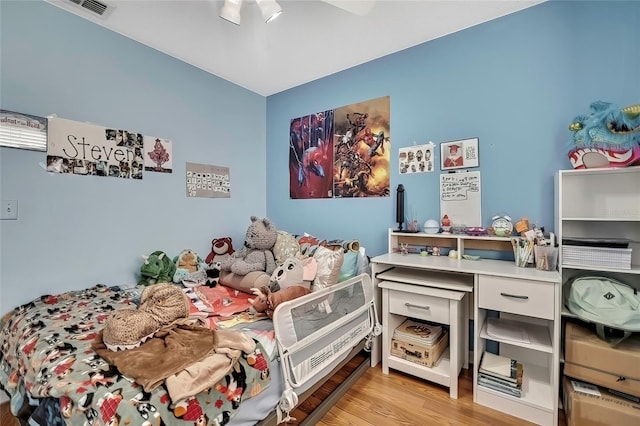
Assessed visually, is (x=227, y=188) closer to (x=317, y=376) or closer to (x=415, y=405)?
(x=317, y=376)

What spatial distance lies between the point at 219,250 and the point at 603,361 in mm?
2767

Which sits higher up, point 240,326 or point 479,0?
point 479,0

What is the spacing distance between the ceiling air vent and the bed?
1.92 metres

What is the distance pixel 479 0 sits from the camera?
1866 millimetres

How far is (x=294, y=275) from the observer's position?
5.94 feet

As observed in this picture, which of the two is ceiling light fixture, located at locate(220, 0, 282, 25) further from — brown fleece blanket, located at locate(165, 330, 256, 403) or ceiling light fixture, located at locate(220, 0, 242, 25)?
brown fleece blanket, located at locate(165, 330, 256, 403)

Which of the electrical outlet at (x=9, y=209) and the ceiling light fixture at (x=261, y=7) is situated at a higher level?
the ceiling light fixture at (x=261, y=7)

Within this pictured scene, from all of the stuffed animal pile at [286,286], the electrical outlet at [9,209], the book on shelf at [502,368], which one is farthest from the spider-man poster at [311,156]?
the electrical outlet at [9,209]

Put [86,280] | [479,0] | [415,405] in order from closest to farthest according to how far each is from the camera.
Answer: [415,405], [479,0], [86,280]

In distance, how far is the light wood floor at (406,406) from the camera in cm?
159

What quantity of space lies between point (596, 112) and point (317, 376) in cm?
215

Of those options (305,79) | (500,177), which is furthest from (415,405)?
(305,79)

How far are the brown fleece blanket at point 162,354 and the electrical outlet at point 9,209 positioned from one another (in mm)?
1177

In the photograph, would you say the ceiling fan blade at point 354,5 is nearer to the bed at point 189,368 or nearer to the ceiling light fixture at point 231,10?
the ceiling light fixture at point 231,10
